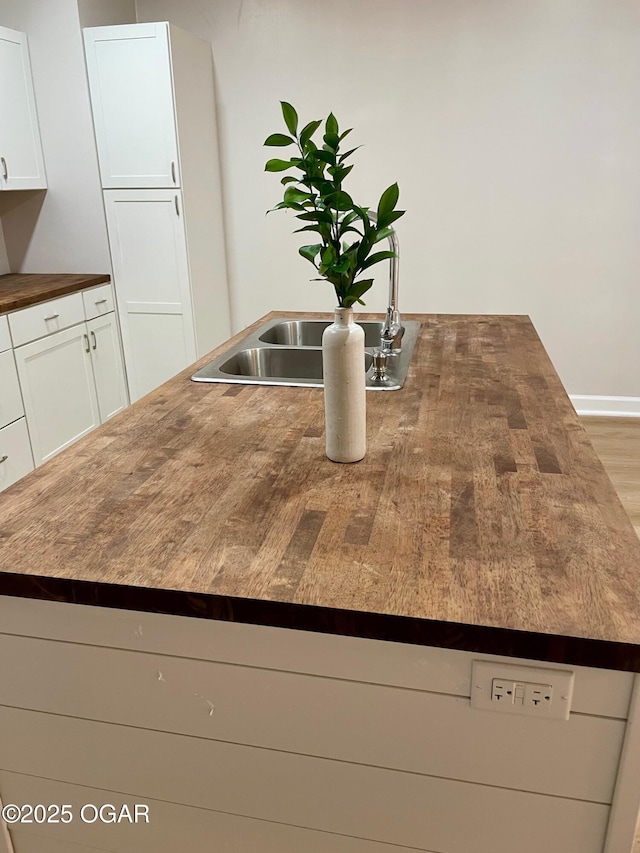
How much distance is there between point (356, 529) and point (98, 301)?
2983mm

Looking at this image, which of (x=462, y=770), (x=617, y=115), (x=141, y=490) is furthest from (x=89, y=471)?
(x=617, y=115)

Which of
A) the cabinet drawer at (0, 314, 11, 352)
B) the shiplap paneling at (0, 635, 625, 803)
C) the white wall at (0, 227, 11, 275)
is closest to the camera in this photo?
the shiplap paneling at (0, 635, 625, 803)

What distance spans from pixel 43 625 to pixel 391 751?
1.76ft

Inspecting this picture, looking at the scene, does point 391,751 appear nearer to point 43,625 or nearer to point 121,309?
point 43,625

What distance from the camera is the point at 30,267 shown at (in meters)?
3.82

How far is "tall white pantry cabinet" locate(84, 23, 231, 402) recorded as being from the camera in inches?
133

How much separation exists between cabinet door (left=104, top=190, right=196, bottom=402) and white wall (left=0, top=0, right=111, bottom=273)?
114mm

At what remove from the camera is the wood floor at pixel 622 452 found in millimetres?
3039

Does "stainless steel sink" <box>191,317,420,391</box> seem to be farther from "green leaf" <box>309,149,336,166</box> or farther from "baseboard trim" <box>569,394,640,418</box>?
"baseboard trim" <box>569,394,640,418</box>

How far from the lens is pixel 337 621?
840mm

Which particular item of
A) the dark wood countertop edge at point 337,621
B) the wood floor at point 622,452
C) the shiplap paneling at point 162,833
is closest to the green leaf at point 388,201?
the dark wood countertop edge at point 337,621

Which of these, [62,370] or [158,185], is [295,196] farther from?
[158,185]

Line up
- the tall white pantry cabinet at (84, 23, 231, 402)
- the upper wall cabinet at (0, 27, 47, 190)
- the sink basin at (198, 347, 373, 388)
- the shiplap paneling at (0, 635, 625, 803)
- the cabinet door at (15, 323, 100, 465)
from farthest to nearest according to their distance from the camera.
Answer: the tall white pantry cabinet at (84, 23, 231, 402) < the upper wall cabinet at (0, 27, 47, 190) < the cabinet door at (15, 323, 100, 465) < the sink basin at (198, 347, 373, 388) < the shiplap paneling at (0, 635, 625, 803)

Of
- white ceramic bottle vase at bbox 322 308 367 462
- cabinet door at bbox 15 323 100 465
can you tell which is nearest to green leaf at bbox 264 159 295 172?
white ceramic bottle vase at bbox 322 308 367 462
